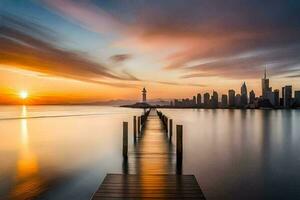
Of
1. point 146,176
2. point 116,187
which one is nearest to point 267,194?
point 146,176

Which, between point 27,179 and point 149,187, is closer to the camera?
point 149,187

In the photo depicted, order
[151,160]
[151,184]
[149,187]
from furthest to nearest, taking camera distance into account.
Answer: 1. [151,160]
2. [151,184]
3. [149,187]

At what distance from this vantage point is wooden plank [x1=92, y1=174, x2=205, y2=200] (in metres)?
6.70

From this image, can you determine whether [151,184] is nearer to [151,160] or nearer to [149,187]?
[149,187]

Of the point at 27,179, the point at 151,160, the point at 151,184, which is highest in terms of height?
the point at 151,184

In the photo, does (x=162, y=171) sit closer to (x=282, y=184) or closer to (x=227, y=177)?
(x=227, y=177)

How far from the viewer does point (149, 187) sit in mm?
7441

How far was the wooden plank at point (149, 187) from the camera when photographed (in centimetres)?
670

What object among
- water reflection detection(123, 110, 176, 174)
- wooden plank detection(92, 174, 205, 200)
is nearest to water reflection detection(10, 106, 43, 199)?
water reflection detection(123, 110, 176, 174)

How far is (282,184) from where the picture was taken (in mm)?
11891

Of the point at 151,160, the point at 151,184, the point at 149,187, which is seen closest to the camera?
the point at 149,187

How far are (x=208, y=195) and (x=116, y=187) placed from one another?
14.6 feet

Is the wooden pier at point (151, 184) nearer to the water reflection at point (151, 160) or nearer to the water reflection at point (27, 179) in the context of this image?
the water reflection at point (151, 160)

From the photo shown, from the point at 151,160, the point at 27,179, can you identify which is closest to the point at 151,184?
the point at 151,160
